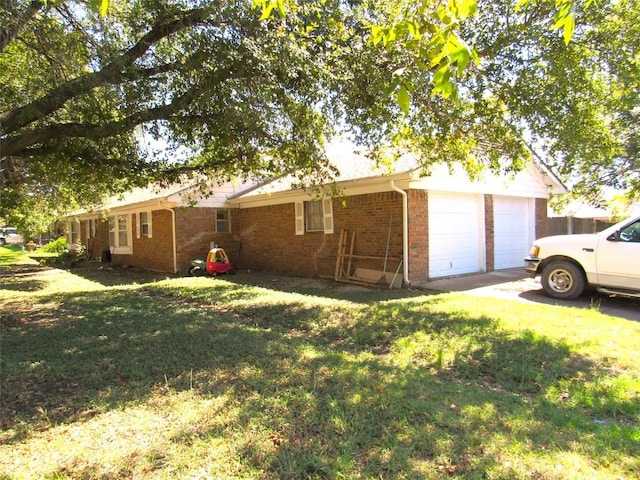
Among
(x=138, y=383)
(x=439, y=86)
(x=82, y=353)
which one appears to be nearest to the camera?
(x=439, y=86)

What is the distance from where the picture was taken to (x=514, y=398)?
13.1 feet

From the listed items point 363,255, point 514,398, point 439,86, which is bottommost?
point 514,398

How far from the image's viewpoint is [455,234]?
39.4 ft

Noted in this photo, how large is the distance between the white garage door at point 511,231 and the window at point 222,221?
9552 mm

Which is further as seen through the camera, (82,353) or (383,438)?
(82,353)

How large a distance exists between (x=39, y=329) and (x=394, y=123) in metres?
7.28

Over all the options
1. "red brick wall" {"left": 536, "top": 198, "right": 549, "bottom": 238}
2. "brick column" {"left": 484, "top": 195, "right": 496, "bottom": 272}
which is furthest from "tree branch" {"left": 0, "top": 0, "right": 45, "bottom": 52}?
"red brick wall" {"left": 536, "top": 198, "right": 549, "bottom": 238}

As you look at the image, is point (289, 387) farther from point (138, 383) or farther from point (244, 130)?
point (244, 130)

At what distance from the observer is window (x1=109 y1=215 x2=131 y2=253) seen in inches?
763

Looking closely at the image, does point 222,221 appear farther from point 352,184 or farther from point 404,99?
point 404,99

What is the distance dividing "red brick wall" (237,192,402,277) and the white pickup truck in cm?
327

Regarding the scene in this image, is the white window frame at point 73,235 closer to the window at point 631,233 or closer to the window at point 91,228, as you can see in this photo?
the window at point 91,228

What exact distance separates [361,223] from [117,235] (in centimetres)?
1376

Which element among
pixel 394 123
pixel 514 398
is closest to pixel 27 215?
Result: pixel 394 123
